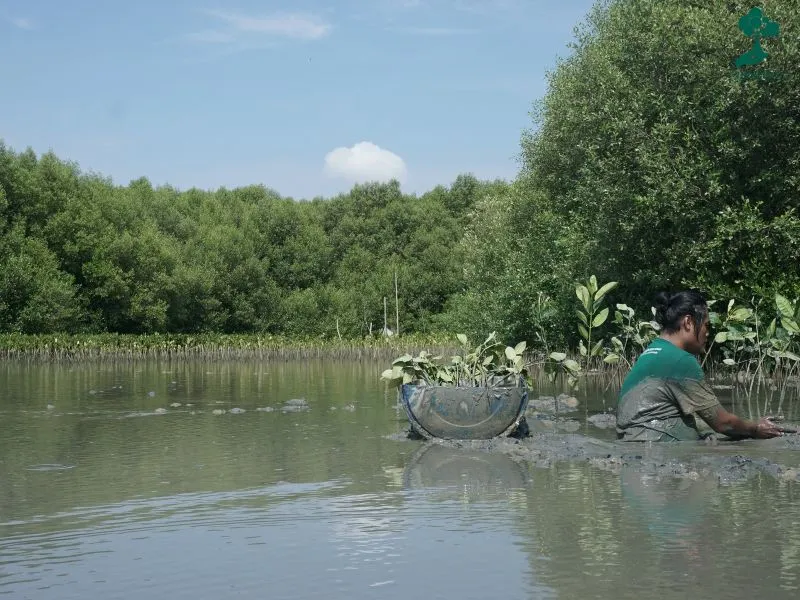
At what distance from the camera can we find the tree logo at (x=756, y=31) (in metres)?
22.4

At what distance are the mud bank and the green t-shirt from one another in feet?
0.55

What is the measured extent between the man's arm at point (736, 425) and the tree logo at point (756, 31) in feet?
45.1

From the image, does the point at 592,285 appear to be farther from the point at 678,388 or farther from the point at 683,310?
the point at 683,310

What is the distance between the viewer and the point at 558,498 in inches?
362

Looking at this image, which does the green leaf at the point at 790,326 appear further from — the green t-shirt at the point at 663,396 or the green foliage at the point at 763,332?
the green t-shirt at the point at 663,396

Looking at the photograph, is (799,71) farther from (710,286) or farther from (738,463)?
(738,463)

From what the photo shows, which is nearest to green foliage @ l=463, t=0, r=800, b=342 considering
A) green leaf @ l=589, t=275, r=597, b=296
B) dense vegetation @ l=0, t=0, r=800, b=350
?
dense vegetation @ l=0, t=0, r=800, b=350

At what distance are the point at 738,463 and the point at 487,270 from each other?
31.5 metres


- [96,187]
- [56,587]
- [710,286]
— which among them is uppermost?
[96,187]

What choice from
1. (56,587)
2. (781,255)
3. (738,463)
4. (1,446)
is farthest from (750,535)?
(781,255)

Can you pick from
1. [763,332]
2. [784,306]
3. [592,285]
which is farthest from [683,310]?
[763,332]

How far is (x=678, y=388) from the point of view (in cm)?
1112

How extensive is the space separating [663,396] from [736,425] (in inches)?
34.5

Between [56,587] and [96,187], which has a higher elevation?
[96,187]
